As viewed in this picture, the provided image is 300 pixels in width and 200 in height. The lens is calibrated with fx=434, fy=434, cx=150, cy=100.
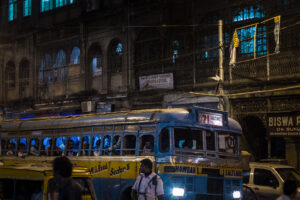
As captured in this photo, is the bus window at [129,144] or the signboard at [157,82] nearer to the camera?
the bus window at [129,144]

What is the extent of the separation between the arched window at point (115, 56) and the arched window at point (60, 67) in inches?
163

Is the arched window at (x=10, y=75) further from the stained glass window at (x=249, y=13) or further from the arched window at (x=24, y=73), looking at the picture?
the stained glass window at (x=249, y=13)

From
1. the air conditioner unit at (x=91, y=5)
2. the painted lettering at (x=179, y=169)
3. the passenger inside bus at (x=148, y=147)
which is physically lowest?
the painted lettering at (x=179, y=169)

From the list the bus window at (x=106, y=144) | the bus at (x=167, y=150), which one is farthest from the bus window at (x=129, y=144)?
the bus window at (x=106, y=144)

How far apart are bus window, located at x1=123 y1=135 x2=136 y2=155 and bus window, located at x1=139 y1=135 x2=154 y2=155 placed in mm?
310

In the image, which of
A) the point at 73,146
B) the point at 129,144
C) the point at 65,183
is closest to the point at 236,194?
the point at 129,144

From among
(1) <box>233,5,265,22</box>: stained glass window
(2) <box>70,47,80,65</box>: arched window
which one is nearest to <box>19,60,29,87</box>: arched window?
(2) <box>70,47,80,65</box>: arched window

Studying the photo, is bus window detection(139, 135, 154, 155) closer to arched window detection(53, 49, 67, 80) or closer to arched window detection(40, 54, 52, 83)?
arched window detection(53, 49, 67, 80)

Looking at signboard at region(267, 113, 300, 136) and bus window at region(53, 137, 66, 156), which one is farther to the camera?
signboard at region(267, 113, 300, 136)

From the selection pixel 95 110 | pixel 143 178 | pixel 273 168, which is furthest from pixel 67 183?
pixel 95 110

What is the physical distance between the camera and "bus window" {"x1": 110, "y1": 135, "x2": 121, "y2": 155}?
1199cm

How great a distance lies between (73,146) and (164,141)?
12.8ft

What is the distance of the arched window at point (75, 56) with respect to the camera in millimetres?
28172

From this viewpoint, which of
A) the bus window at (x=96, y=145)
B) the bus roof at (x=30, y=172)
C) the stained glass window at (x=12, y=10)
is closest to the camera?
the bus roof at (x=30, y=172)
